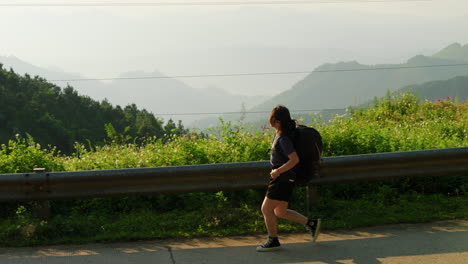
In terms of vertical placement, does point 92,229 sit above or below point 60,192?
below

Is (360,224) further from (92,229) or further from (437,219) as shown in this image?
(92,229)

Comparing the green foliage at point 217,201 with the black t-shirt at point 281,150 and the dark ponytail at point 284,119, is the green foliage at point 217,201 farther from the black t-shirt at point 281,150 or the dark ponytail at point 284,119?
the dark ponytail at point 284,119

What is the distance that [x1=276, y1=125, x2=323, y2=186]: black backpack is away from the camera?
15.5 ft

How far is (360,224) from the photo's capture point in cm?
551

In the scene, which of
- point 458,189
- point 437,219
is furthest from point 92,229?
point 458,189

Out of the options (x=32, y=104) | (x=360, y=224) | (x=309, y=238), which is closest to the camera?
(x=309, y=238)

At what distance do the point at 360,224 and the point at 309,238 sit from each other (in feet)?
2.35

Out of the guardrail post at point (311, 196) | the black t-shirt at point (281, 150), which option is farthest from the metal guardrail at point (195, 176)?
the black t-shirt at point (281, 150)

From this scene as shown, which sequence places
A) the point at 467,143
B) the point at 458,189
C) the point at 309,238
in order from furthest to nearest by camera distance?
the point at 467,143
the point at 458,189
the point at 309,238

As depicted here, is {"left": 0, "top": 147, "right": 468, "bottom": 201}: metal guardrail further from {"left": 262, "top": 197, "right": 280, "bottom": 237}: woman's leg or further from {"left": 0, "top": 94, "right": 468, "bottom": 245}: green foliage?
{"left": 262, "top": 197, "right": 280, "bottom": 237}: woman's leg

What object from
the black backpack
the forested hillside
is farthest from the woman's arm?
the forested hillside

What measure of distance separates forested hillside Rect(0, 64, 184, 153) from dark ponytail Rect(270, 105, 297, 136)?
74.4 meters

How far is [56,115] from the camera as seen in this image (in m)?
102

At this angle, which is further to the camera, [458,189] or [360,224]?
[458,189]
